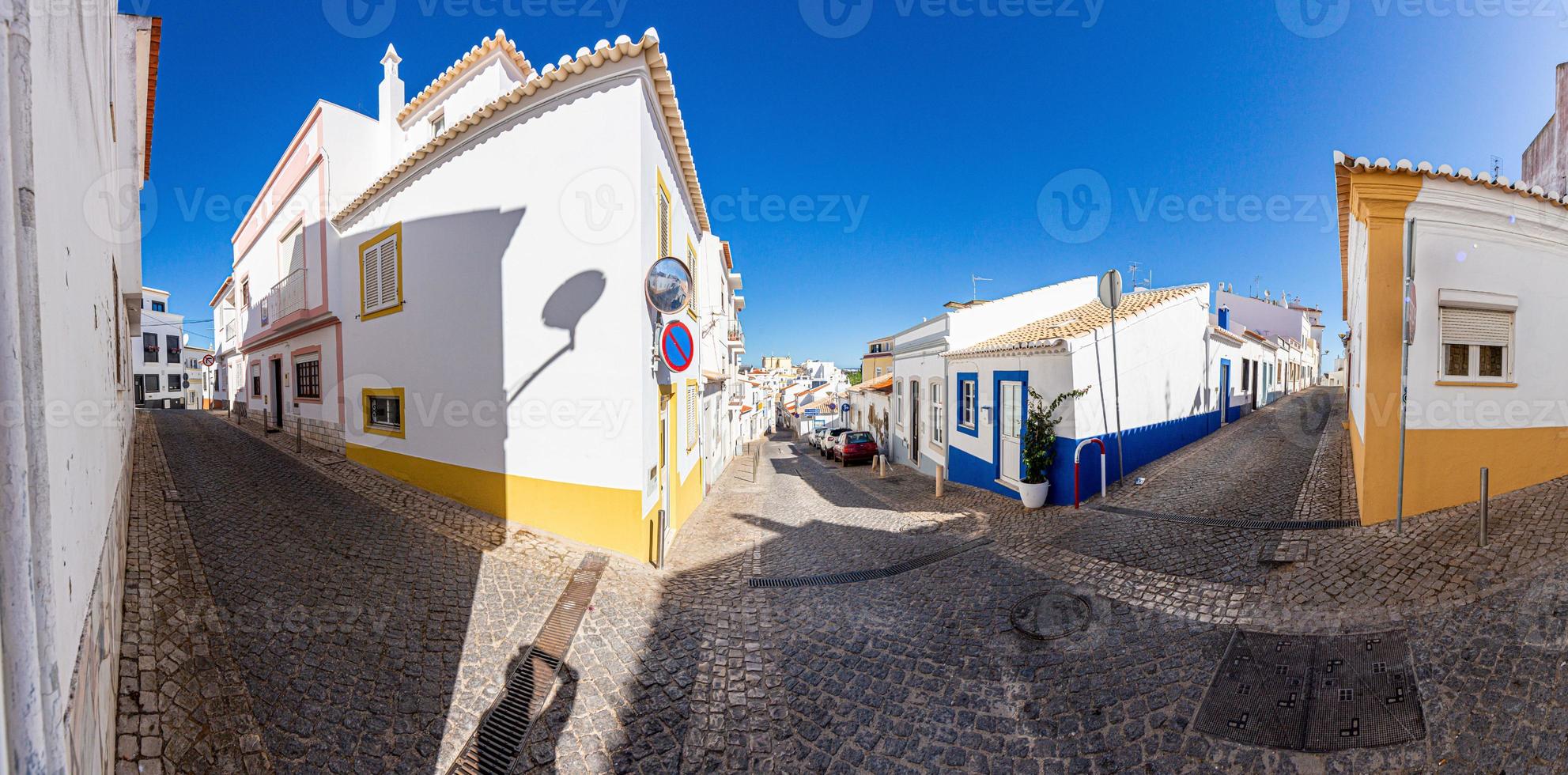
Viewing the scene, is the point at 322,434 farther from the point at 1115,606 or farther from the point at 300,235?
the point at 1115,606

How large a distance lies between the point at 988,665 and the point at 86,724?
4862 millimetres

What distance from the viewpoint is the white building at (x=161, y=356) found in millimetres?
34969

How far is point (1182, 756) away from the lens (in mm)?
3090

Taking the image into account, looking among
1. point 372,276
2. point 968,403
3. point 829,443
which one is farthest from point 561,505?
point 829,443

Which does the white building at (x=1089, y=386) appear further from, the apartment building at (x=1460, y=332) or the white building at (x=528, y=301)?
the white building at (x=528, y=301)

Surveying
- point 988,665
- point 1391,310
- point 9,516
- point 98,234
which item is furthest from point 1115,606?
point 98,234

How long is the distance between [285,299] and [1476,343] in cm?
1998

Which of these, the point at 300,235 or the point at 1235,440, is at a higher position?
the point at 300,235

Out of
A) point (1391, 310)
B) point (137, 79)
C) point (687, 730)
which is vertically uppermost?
point (137, 79)

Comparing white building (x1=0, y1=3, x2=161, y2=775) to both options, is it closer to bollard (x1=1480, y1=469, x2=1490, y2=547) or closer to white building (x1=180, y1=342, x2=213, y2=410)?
bollard (x1=1480, y1=469, x2=1490, y2=547)

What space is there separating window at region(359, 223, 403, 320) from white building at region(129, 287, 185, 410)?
4089cm

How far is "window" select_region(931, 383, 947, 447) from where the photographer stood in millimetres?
13680

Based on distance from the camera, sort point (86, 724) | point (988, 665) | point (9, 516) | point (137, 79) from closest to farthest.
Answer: point (9, 516) → point (86, 724) → point (988, 665) → point (137, 79)

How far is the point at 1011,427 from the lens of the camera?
10141 millimetres
